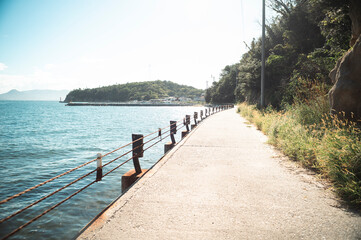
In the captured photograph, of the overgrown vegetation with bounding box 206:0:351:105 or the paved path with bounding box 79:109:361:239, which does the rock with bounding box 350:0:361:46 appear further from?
the paved path with bounding box 79:109:361:239

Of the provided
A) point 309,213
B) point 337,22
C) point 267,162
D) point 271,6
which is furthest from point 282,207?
point 271,6

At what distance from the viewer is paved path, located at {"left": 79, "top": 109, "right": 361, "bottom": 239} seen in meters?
3.11

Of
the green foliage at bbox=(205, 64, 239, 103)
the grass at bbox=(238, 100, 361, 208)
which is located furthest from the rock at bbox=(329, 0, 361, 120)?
the green foliage at bbox=(205, 64, 239, 103)

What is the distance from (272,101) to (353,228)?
18682 mm

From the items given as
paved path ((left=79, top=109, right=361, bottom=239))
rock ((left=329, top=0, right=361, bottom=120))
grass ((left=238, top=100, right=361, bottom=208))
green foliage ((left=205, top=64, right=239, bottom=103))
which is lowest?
paved path ((left=79, top=109, right=361, bottom=239))

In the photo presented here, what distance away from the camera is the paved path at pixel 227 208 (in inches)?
122

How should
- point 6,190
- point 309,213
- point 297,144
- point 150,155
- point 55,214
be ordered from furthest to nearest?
1. point 150,155
2. point 6,190
3. point 55,214
4. point 297,144
5. point 309,213

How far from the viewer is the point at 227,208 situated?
3787 millimetres

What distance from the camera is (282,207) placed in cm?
383

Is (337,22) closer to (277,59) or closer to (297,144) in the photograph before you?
(297,144)

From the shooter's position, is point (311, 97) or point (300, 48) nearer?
point (311, 97)

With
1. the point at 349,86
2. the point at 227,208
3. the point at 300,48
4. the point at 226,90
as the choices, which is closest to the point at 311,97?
the point at 349,86

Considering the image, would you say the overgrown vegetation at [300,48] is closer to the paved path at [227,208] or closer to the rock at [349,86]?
the rock at [349,86]

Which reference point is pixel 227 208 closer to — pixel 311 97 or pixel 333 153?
pixel 333 153
